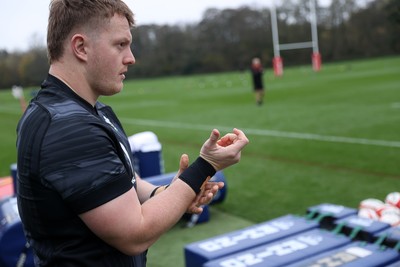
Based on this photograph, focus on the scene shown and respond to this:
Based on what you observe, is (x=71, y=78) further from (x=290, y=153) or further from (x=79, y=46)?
(x=290, y=153)

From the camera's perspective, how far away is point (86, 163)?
1396mm

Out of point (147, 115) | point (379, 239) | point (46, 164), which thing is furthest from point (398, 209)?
point (147, 115)

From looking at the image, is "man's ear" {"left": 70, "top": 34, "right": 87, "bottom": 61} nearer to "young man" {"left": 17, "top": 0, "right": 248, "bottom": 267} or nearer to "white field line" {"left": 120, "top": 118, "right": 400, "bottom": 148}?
"young man" {"left": 17, "top": 0, "right": 248, "bottom": 267}

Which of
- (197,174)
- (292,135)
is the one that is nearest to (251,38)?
(292,135)

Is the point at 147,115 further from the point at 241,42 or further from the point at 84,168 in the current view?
the point at 241,42

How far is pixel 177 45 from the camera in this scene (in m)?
72.4

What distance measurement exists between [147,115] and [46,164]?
16821mm

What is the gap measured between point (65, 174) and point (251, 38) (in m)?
68.2

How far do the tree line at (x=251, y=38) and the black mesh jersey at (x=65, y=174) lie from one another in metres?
30.0

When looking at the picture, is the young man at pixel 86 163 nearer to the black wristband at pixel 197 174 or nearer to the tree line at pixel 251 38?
the black wristband at pixel 197 174

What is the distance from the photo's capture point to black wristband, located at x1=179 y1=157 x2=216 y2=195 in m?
1.61

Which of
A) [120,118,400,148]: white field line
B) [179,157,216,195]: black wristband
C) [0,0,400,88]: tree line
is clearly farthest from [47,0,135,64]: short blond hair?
[0,0,400,88]: tree line

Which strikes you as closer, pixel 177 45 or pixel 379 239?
pixel 379 239

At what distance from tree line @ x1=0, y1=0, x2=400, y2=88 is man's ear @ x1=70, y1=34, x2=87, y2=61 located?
2990 centimetres
